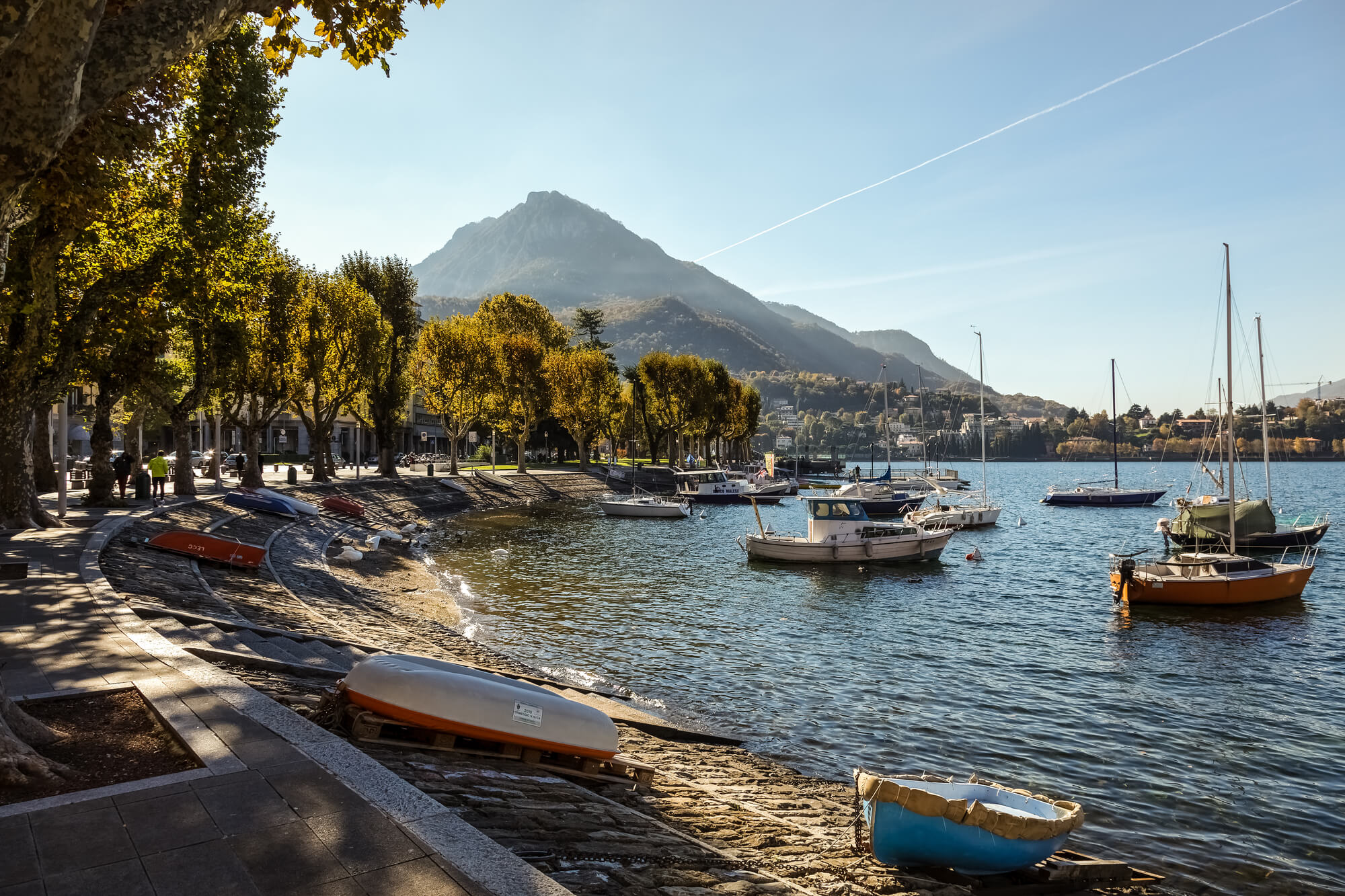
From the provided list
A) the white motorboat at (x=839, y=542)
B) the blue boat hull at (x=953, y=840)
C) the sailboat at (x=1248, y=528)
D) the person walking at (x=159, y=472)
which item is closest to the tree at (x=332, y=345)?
the person walking at (x=159, y=472)

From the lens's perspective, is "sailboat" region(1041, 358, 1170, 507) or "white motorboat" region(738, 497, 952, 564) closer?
"white motorboat" region(738, 497, 952, 564)

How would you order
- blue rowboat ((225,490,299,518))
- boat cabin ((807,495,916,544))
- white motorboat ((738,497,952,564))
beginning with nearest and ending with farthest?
blue rowboat ((225,490,299,518))
white motorboat ((738,497,952,564))
boat cabin ((807,495,916,544))

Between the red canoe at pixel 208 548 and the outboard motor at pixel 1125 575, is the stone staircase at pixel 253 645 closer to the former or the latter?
the red canoe at pixel 208 548

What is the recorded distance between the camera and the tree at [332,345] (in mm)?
46125

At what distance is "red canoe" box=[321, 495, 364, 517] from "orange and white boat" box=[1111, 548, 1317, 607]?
35.9 m

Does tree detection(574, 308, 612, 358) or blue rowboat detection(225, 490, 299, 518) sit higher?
tree detection(574, 308, 612, 358)

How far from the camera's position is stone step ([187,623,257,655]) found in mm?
11883

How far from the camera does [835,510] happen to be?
38.8m

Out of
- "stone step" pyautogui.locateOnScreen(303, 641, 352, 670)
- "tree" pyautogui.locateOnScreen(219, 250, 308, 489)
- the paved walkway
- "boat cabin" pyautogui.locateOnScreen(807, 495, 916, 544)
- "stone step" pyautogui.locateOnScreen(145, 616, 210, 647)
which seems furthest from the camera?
"tree" pyautogui.locateOnScreen(219, 250, 308, 489)

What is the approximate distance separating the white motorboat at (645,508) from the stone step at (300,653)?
46148 millimetres

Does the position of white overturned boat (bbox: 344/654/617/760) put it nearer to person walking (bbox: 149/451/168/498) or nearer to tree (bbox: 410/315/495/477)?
person walking (bbox: 149/451/168/498)

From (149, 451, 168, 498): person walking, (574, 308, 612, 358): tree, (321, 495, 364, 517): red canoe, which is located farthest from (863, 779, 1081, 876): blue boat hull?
(574, 308, 612, 358): tree

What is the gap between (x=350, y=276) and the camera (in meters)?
60.7

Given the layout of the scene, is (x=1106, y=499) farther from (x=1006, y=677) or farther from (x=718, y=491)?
(x=1006, y=677)
